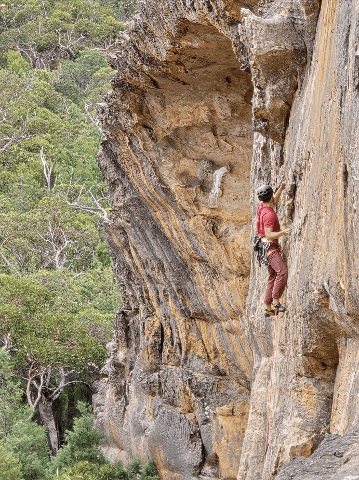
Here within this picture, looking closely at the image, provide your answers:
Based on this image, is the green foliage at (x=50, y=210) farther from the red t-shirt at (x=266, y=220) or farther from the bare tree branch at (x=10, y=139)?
the red t-shirt at (x=266, y=220)

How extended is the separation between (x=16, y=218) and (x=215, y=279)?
17337 millimetres

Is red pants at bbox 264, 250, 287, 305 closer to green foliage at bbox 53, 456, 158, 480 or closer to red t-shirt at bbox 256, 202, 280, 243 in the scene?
red t-shirt at bbox 256, 202, 280, 243

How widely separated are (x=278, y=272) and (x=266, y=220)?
0.69 m

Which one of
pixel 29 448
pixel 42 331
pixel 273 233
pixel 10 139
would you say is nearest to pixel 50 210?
pixel 42 331

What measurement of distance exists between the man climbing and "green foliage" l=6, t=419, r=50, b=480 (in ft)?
35.0

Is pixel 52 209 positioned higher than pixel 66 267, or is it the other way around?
pixel 52 209

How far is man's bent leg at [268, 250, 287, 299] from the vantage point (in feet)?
26.8

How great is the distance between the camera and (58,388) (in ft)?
73.0

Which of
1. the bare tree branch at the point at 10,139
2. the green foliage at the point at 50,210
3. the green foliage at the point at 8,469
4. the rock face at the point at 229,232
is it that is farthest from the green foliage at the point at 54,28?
the green foliage at the point at 8,469

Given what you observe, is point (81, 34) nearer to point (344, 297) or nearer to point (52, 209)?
point (52, 209)

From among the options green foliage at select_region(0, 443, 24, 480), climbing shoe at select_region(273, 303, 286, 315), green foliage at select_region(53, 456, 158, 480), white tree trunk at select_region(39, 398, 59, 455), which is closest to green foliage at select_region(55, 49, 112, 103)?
white tree trunk at select_region(39, 398, 59, 455)

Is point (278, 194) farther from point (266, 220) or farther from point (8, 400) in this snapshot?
point (8, 400)

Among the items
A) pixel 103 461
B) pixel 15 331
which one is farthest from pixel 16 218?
pixel 103 461

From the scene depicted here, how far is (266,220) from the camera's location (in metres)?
8.05
